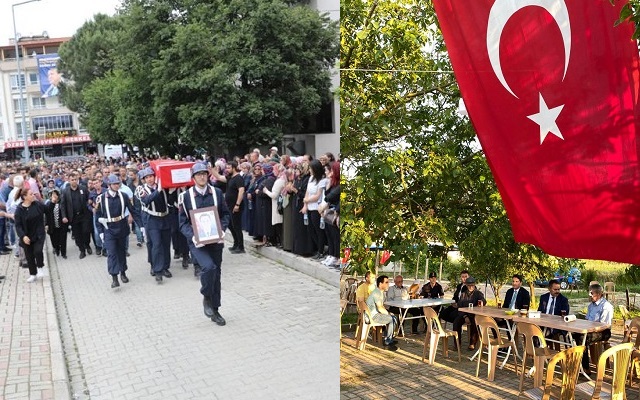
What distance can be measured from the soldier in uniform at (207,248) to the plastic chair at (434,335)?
4.61 ft

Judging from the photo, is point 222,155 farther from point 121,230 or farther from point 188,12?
point 121,230

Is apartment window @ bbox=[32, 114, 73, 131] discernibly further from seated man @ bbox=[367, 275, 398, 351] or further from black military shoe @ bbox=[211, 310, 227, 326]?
seated man @ bbox=[367, 275, 398, 351]

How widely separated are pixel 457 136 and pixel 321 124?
697 millimetres

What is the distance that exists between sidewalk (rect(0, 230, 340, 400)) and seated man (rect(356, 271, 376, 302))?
12cm

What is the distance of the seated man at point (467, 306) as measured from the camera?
8.03 feet

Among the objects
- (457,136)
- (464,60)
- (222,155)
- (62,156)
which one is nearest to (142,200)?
(62,156)

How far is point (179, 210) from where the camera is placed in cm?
392

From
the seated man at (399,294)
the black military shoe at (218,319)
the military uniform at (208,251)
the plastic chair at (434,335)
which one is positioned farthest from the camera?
the military uniform at (208,251)

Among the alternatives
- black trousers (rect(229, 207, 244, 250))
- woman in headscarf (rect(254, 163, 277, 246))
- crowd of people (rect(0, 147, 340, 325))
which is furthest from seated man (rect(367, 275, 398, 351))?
black trousers (rect(229, 207, 244, 250))

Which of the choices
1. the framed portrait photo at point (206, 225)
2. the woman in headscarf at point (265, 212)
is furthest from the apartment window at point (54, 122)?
the woman in headscarf at point (265, 212)

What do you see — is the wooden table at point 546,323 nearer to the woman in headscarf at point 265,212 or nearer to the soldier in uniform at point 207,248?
the soldier in uniform at point 207,248

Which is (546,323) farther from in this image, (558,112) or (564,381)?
(558,112)

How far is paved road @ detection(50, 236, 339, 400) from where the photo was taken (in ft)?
8.83

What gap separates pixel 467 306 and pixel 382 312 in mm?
382
